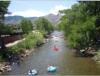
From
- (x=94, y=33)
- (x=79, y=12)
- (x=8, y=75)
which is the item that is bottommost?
(x=8, y=75)

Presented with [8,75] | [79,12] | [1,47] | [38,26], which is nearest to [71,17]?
[79,12]

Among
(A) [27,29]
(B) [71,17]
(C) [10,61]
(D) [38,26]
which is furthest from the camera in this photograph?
(D) [38,26]

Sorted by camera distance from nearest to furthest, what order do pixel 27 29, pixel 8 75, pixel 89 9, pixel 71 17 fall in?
pixel 8 75 < pixel 89 9 < pixel 71 17 < pixel 27 29

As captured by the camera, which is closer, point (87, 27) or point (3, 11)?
point (3, 11)

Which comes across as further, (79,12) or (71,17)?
(71,17)

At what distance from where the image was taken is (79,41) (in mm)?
48344

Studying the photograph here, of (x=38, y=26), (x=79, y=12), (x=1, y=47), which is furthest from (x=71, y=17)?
(x=38, y=26)

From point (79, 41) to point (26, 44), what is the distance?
53.4 feet

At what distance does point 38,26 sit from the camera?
117812 millimetres

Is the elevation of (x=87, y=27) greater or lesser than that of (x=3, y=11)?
lesser

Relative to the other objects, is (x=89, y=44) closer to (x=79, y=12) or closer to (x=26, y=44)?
(x=79, y=12)

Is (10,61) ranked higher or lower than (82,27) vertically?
lower

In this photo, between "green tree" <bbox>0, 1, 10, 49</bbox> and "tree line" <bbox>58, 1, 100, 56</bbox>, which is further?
"tree line" <bbox>58, 1, 100, 56</bbox>

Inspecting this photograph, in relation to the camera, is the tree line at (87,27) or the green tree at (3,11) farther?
the tree line at (87,27)
